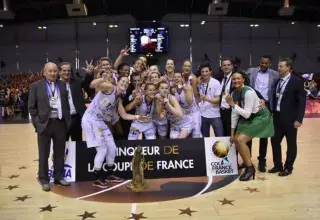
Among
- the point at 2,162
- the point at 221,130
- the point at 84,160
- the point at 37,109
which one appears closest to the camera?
the point at 37,109

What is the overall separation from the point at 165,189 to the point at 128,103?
Answer: 114 centimetres

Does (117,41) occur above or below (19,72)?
above

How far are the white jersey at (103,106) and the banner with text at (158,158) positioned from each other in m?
0.46

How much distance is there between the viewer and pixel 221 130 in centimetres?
464

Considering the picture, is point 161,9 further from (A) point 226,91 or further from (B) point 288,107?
A: (B) point 288,107

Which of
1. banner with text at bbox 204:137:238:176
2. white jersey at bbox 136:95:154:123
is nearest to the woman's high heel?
banner with text at bbox 204:137:238:176

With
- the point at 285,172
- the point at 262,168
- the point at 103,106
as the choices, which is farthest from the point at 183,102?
the point at 285,172

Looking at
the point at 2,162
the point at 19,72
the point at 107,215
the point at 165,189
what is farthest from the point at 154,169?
the point at 19,72

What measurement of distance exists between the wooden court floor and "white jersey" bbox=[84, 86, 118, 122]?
0.95 m

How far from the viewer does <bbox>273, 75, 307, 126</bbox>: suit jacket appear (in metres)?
4.28

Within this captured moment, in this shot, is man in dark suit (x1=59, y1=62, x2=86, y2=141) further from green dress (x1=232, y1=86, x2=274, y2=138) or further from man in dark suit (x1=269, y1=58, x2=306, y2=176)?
man in dark suit (x1=269, y1=58, x2=306, y2=176)

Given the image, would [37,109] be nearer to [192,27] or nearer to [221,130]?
A: [221,130]

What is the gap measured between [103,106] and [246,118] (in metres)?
1.68

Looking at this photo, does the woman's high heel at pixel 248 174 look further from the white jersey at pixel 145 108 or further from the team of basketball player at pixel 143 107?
the white jersey at pixel 145 108
